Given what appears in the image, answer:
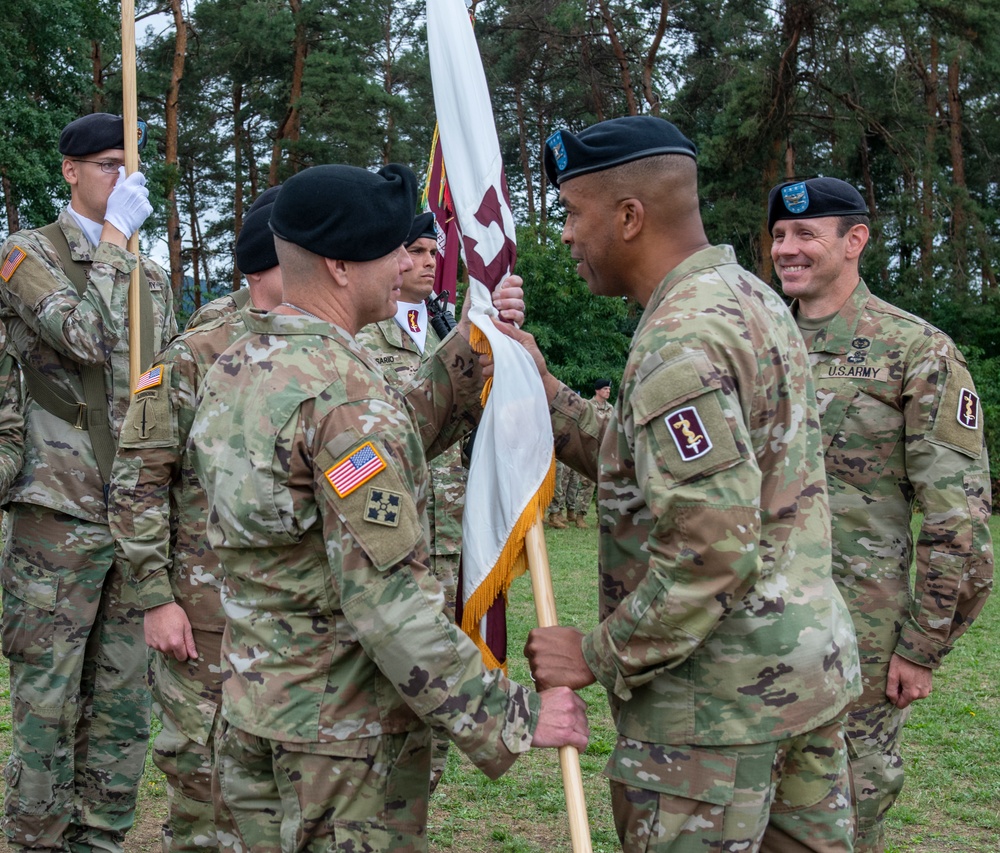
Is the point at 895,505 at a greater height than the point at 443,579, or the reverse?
the point at 895,505

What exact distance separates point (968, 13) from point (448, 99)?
2530 centimetres

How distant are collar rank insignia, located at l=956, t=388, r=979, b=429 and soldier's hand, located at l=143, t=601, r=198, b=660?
9.40 feet

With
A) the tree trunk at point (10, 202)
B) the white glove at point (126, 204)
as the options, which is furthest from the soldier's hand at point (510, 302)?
the tree trunk at point (10, 202)

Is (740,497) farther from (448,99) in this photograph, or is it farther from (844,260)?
(844,260)

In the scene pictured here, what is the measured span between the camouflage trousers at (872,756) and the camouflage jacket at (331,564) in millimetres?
1645

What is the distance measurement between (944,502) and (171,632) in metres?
2.79

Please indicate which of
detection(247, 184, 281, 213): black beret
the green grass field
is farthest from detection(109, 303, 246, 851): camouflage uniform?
the green grass field

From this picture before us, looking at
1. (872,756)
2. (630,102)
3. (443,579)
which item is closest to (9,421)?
(443,579)

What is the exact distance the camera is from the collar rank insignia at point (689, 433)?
245 centimetres

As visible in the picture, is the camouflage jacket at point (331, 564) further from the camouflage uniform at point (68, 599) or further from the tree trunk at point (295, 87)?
the tree trunk at point (295, 87)

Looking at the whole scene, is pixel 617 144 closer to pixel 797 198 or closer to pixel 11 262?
pixel 797 198

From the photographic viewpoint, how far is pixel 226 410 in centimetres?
290

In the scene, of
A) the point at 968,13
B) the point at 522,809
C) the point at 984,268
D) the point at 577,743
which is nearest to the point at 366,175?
the point at 577,743

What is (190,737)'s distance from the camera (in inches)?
158
